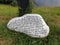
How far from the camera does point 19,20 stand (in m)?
5.26

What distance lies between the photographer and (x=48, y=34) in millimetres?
5152

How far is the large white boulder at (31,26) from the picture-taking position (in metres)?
4.99

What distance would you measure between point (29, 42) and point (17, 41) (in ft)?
0.83

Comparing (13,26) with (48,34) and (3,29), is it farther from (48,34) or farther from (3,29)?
(48,34)

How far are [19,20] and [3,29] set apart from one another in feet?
1.51

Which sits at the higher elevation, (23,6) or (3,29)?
(23,6)

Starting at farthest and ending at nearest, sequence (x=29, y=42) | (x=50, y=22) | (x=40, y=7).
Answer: (x=40, y=7)
(x=50, y=22)
(x=29, y=42)

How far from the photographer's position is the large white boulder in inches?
197

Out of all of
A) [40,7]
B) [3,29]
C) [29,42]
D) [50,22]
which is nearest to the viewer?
[29,42]

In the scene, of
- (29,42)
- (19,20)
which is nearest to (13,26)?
(19,20)

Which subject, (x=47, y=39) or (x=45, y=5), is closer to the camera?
(x=47, y=39)

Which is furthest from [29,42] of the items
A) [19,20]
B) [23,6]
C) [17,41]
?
[23,6]

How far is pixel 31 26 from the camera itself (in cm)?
511

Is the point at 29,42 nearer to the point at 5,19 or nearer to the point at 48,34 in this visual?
the point at 48,34
